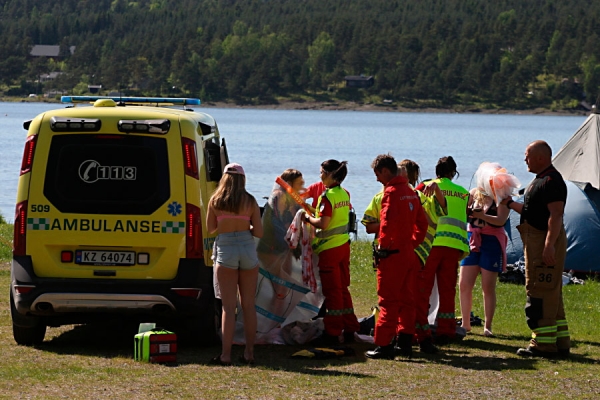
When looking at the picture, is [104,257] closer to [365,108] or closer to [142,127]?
[142,127]

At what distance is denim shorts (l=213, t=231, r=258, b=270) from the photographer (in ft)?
28.5

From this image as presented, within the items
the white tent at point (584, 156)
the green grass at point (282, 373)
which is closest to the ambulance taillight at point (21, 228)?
the green grass at point (282, 373)

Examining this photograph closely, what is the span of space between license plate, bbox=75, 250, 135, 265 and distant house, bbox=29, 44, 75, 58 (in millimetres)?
174693

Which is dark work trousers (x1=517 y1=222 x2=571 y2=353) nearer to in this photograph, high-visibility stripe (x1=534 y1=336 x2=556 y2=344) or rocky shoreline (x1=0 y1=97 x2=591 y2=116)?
high-visibility stripe (x1=534 y1=336 x2=556 y2=344)

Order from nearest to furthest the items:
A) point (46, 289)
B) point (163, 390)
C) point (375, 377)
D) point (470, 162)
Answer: point (163, 390) → point (375, 377) → point (46, 289) → point (470, 162)

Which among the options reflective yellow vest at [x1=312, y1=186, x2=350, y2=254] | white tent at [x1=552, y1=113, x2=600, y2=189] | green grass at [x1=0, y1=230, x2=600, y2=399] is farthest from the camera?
white tent at [x1=552, y1=113, x2=600, y2=189]

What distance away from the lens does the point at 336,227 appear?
9.83 meters

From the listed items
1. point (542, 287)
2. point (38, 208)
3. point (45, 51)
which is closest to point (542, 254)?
point (542, 287)

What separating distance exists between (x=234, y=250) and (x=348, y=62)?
163823mm

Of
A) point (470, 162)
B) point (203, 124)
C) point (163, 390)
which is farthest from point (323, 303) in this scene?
point (470, 162)

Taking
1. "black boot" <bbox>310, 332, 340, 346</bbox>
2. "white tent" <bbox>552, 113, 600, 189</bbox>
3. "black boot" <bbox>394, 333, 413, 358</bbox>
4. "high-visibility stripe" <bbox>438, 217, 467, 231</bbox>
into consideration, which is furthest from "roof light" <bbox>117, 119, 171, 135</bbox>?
"white tent" <bbox>552, 113, 600, 189</bbox>

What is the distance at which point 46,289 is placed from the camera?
882 cm

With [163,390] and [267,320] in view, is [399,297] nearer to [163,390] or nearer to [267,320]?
[267,320]

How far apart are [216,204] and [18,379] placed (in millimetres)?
1999
